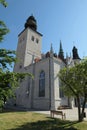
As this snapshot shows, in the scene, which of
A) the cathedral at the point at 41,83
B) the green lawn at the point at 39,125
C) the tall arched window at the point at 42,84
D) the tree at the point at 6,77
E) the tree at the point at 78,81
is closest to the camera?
the tree at the point at 6,77

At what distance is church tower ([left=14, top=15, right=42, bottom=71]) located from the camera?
126 ft

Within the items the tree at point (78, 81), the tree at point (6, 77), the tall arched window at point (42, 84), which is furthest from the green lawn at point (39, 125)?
the tall arched window at point (42, 84)

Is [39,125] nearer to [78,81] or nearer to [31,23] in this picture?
[78,81]

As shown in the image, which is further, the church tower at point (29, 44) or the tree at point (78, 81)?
the church tower at point (29, 44)

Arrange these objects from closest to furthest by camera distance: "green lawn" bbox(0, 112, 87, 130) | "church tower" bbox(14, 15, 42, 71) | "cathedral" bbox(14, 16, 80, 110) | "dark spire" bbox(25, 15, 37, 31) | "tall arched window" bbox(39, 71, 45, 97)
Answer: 1. "green lawn" bbox(0, 112, 87, 130)
2. "cathedral" bbox(14, 16, 80, 110)
3. "tall arched window" bbox(39, 71, 45, 97)
4. "church tower" bbox(14, 15, 42, 71)
5. "dark spire" bbox(25, 15, 37, 31)

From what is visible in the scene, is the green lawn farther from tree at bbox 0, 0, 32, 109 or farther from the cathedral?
the cathedral

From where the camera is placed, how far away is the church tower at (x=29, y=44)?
126 ft

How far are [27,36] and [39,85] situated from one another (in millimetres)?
15523

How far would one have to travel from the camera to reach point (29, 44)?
131ft

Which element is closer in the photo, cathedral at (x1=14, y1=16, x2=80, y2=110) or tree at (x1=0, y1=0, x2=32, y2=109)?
tree at (x1=0, y1=0, x2=32, y2=109)

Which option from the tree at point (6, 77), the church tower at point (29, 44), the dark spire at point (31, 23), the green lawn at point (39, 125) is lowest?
the green lawn at point (39, 125)

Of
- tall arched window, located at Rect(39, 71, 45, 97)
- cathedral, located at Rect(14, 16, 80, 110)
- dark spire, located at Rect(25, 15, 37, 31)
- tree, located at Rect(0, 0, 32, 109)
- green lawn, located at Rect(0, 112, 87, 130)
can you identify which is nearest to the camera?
tree, located at Rect(0, 0, 32, 109)

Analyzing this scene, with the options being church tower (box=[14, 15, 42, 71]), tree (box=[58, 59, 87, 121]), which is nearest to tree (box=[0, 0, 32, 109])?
tree (box=[58, 59, 87, 121])

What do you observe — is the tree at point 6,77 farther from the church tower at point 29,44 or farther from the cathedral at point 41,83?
the church tower at point 29,44
